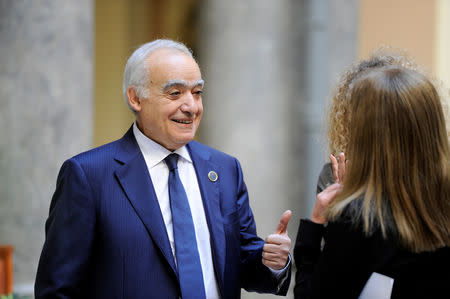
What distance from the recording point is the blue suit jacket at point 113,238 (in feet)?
8.20

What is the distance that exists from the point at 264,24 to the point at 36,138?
209cm

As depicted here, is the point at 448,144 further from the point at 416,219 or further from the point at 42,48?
the point at 42,48

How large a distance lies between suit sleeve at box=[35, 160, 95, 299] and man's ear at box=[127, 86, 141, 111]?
1.44 feet

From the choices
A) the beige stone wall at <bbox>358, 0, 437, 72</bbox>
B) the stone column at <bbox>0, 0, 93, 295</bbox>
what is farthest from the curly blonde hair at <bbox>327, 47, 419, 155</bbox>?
the beige stone wall at <bbox>358, 0, 437, 72</bbox>

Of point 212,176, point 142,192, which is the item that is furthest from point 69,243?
point 212,176

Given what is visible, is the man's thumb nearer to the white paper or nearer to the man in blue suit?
the man in blue suit

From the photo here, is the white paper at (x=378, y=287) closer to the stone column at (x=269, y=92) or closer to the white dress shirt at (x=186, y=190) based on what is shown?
the white dress shirt at (x=186, y=190)

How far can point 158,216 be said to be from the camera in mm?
2615

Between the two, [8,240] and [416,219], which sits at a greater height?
[416,219]

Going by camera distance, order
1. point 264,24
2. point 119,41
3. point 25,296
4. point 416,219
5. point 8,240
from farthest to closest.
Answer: point 119,41, point 264,24, point 8,240, point 25,296, point 416,219

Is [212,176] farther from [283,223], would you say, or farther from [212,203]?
[283,223]

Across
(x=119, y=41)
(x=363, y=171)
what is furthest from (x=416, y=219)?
(x=119, y=41)

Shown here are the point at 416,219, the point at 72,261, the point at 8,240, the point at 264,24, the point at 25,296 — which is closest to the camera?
the point at 416,219

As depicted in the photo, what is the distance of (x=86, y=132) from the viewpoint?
4.62m
